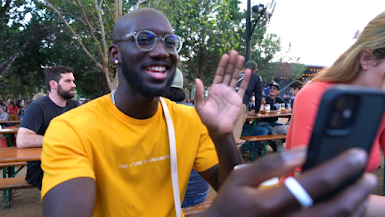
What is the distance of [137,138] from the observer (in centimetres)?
157

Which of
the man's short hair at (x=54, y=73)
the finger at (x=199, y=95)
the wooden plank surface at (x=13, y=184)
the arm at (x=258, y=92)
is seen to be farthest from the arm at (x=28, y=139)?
the arm at (x=258, y=92)

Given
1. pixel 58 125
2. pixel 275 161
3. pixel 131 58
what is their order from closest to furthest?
pixel 275 161 → pixel 58 125 → pixel 131 58

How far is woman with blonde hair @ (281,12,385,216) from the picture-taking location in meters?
1.61

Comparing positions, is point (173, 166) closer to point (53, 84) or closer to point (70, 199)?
point (70, 199)

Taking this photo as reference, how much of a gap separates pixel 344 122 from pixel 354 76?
155 cm

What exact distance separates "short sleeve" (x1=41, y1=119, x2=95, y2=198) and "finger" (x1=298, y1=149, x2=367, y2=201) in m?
1.09

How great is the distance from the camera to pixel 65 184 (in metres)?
1.17

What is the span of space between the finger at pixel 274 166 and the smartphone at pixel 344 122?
0.03 meters

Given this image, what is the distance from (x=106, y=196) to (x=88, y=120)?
18.1 inches

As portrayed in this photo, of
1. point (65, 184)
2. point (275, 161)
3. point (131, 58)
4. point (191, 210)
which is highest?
point (131, 58)

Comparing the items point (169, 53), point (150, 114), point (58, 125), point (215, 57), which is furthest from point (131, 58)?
point (215, 57)

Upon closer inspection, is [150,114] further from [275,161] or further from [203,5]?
[203,5]

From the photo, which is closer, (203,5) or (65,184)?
(65,184)

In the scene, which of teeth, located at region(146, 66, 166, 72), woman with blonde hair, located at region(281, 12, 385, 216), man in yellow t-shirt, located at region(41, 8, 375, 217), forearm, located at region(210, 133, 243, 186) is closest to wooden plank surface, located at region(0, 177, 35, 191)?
man in yellow t-shirt, located at region(41, 8, 375, 217)
